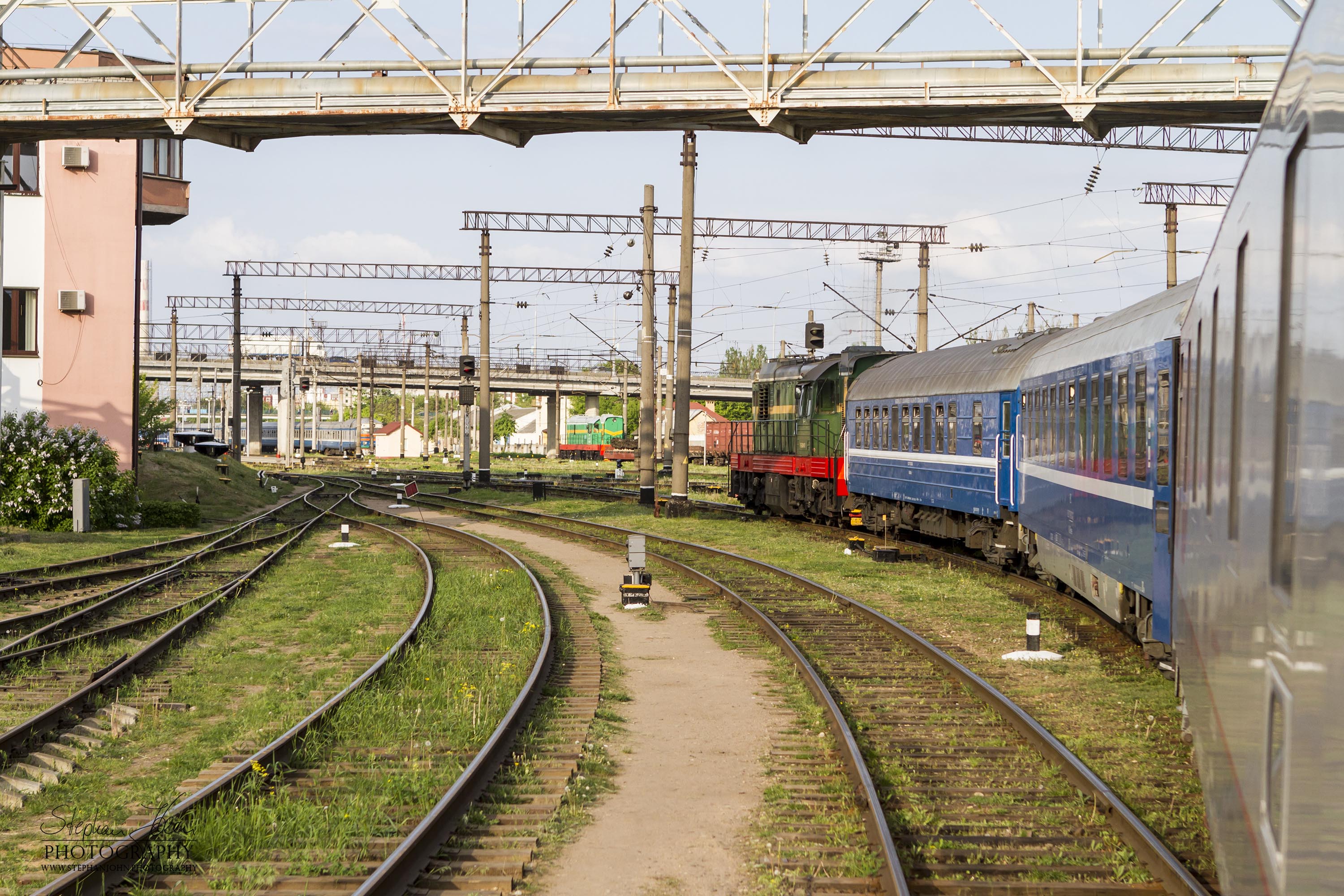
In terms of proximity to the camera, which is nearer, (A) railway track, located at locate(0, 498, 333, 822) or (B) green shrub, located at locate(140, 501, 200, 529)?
(A) railway track, located at locate(0, 498, 333, 822)

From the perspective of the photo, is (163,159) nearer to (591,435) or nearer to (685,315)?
(685,315)

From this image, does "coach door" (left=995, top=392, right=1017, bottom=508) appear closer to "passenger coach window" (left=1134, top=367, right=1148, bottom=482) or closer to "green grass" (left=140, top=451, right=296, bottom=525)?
"passenger coach window" (left=1134, top=367, right=1148, bottom=482)

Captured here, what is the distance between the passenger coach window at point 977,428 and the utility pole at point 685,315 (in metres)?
9.53

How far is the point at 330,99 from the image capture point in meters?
20.3

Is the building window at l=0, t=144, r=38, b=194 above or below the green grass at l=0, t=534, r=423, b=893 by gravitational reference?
above

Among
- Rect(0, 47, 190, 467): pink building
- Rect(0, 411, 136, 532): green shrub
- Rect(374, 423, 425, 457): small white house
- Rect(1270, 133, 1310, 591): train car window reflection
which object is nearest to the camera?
Rect(1270, 133, 1310, 591): train car window reflection

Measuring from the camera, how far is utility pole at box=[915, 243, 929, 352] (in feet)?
134

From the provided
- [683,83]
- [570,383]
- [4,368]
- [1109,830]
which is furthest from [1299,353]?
[570,383]

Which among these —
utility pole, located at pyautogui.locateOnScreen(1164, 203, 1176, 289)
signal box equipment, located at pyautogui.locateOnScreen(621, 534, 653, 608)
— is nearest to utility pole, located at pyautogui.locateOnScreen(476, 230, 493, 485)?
utility pole, located at pyautogui.locateOnScreen(1164, 203, 1176, 289)

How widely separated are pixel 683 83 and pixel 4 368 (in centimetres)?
2151

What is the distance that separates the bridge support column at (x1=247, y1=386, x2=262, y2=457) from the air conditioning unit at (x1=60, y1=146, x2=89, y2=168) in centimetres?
7703

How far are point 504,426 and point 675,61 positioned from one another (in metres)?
140

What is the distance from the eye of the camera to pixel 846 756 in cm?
922

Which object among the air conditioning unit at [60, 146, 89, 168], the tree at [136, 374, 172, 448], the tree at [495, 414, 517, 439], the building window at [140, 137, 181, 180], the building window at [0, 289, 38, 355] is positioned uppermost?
the building window at [140, 137, 181, 180]
